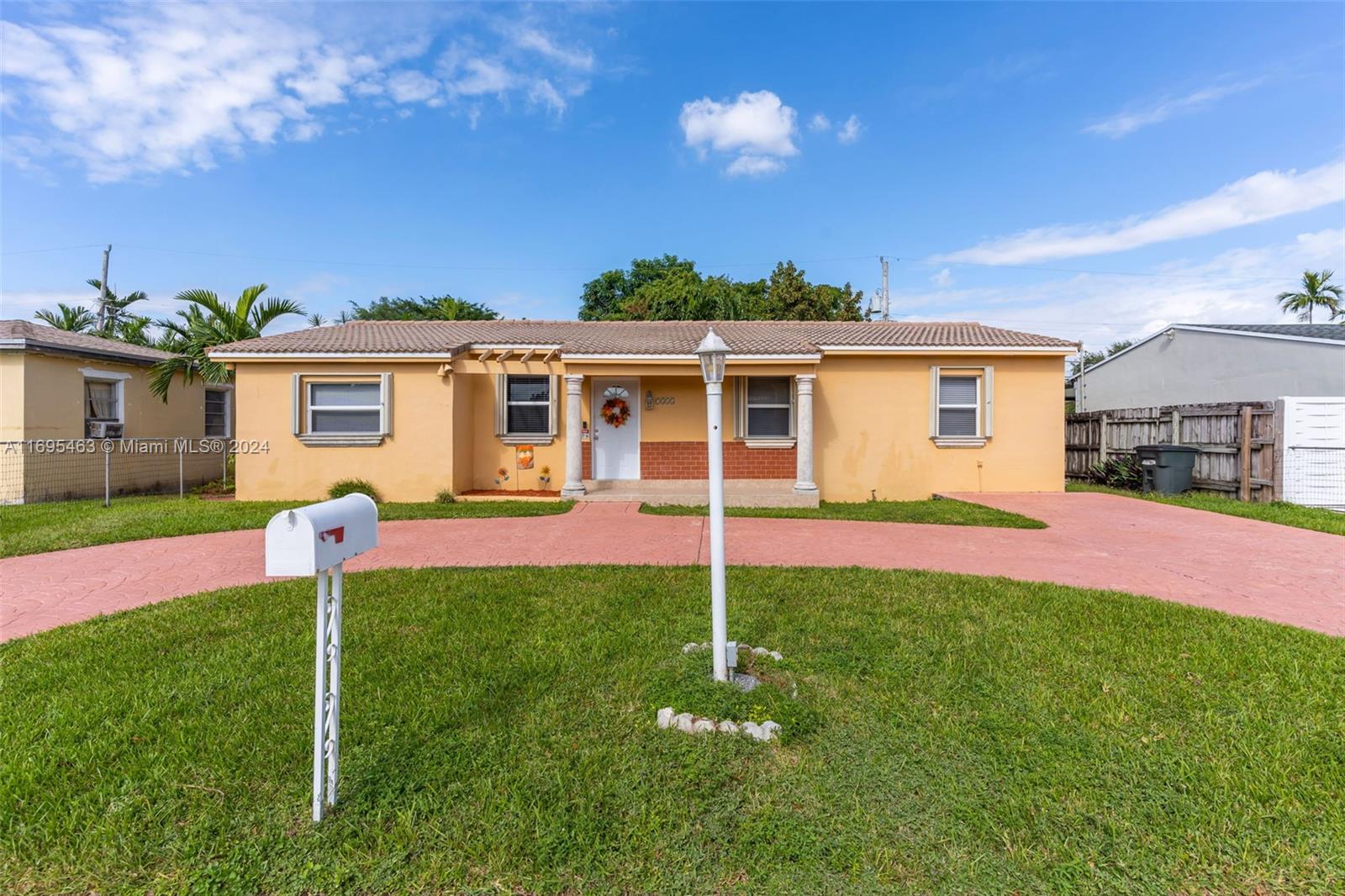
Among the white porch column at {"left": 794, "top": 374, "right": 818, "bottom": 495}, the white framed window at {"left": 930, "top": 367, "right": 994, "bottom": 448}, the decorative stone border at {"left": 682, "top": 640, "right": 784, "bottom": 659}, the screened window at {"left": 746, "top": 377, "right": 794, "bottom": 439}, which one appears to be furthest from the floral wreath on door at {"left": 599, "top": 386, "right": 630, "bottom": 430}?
the decorative stone border at {"left": 682, "top": 640, "right": 784, "bottom": 659}

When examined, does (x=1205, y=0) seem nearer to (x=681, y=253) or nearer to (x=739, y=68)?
(x=739, y=68)

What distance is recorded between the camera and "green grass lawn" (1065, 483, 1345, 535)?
8.36 meters

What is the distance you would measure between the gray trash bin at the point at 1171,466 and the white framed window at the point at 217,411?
72.4 feet

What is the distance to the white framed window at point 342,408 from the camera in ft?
36.4

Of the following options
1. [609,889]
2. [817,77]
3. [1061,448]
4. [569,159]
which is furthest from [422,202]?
[609,889]

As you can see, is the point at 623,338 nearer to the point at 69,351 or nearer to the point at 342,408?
the point at 342,408

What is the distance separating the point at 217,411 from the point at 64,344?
4310mm

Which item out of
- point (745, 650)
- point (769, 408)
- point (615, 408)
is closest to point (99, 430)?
point (615, 408)

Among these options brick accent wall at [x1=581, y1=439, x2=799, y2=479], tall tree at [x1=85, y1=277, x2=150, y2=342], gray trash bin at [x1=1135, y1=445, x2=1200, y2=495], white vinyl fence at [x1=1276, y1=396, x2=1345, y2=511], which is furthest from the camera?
tall tree at [x1=85, y1=277, x2=150, y2=342]

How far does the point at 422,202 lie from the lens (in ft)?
56.7

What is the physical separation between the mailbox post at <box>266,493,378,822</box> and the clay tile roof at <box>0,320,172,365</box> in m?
Result: 13.9

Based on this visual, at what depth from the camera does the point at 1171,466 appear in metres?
11.3

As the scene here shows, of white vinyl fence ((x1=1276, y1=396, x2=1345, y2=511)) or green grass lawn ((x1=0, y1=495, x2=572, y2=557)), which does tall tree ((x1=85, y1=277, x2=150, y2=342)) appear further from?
white vinyl fence ((x1=1276, y1=396, x2=1345, y2=511))

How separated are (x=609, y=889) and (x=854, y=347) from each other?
Result: 1081 centimetres
